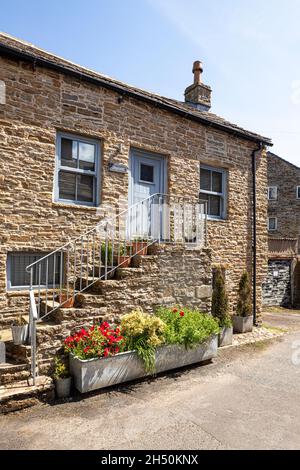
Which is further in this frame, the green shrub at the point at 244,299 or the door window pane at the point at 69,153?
the green shrub at the point at 244,299

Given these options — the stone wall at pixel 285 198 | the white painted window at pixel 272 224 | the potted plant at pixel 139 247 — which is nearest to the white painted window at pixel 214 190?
the potted plant at pixel 139 247

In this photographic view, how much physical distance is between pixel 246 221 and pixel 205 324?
4.76 meters

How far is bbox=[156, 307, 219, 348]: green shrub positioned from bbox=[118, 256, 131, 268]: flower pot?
4.02 feet

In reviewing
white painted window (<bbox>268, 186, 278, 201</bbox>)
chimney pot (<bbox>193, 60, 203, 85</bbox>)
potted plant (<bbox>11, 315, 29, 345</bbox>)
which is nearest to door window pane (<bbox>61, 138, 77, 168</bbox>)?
potted plant (<bbox>11, 315, 29, 345</bbox>)

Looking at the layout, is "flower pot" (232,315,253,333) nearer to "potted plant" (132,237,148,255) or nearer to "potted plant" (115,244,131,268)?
"potted plant" (132,237,148,255)

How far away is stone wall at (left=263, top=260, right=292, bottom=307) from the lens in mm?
14281

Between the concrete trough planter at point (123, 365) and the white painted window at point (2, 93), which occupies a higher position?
the white painted window at point (2, 93)

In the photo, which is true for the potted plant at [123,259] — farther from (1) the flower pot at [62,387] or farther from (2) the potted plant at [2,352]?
(2) the potted plant at [2,352]

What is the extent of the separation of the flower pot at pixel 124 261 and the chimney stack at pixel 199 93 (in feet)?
23.8

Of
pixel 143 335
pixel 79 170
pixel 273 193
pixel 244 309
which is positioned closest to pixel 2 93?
pixel 79 170

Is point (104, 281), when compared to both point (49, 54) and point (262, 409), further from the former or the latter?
point (49, 54)

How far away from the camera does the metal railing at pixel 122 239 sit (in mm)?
6621

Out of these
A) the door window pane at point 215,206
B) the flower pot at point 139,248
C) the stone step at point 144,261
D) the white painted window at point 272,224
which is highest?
the white painted window at point 272,224
